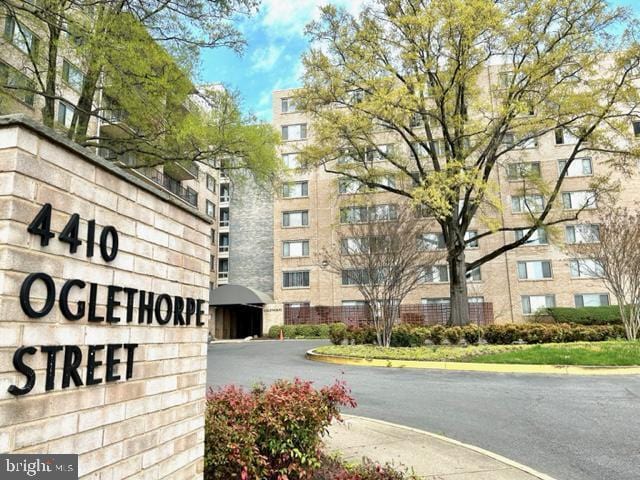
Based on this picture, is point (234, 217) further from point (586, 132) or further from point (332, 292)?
point (586, 132)

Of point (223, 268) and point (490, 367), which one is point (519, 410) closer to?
point (490, 367)

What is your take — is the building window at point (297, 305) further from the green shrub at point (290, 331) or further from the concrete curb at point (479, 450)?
the concrete curb at point (479, 450)

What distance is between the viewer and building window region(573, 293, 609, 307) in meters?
31.4

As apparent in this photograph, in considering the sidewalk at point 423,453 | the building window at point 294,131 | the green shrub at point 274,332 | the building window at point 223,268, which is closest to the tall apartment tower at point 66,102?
the building window at point 223,268

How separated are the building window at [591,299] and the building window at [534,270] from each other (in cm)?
242

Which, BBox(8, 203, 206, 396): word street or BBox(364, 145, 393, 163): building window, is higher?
BBox(364, 145, 393, 163): building window

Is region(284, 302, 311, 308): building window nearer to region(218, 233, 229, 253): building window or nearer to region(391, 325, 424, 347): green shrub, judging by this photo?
region(218, 233, 229, 253): building window

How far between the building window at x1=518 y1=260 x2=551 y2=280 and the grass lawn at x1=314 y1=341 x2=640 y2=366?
19.5 metres

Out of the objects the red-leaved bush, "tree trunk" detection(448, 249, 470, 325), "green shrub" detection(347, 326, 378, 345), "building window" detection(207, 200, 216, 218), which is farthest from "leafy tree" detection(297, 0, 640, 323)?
"building window" detection(207, 200, 216, 218)

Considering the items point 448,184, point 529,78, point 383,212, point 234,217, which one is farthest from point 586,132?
point 234,217

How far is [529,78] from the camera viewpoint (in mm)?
18797

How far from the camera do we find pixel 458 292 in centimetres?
1988

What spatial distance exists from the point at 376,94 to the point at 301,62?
4638 mm

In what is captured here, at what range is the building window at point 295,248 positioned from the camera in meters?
37.6
